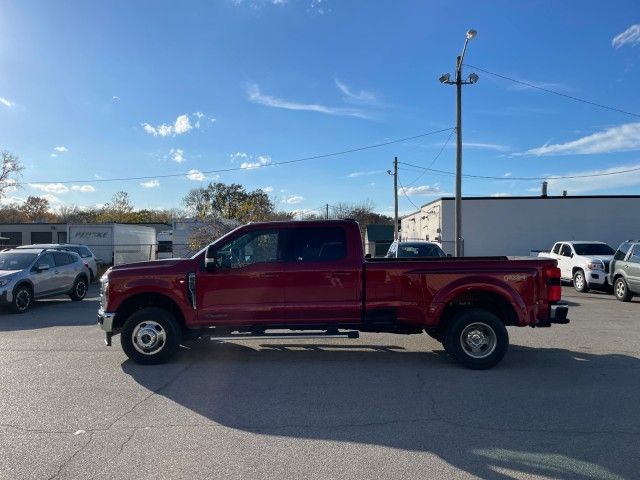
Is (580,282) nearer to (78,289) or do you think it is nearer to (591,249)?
(591,249)

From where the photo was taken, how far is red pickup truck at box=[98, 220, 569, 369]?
6812mm

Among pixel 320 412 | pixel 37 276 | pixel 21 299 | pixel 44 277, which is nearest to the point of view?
pixel 320 412

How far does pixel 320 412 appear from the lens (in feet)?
16.9

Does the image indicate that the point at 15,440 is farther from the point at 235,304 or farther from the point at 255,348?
the point at 255,348

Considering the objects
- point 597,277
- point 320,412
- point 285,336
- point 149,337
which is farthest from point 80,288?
point 597,277

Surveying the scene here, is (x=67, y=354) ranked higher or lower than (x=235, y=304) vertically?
lower

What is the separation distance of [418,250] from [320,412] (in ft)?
41.1

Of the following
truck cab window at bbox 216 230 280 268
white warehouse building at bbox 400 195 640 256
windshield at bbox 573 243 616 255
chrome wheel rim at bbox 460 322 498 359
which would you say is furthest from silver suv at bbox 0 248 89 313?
white warehouse building at bbox 400 195 640 256

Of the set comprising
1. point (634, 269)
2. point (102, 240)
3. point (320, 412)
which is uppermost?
point (102, 240)

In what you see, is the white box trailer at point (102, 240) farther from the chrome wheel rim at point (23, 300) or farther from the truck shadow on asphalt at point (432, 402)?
the truck shadow on asphalt at point (432, 402)

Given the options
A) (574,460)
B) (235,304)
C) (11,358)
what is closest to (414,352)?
(235,304)

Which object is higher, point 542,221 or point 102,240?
point 542,221

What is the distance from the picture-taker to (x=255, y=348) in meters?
8.16

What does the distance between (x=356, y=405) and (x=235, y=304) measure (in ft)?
7.99
